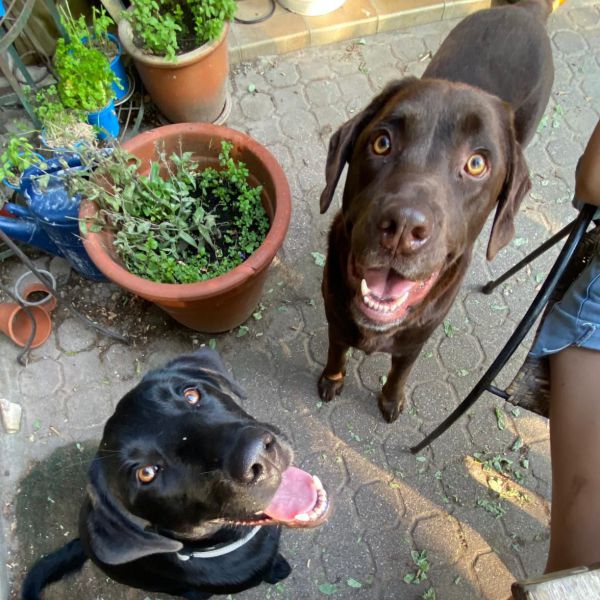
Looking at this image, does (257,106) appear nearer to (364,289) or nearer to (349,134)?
(349,134)

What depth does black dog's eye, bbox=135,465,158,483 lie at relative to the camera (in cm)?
168

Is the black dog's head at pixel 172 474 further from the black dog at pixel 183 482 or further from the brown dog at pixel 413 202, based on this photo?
the brown dog at pixel 413 202

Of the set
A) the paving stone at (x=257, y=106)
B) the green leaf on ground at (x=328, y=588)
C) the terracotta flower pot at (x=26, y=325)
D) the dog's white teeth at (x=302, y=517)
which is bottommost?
the green leaf on ground at (x=328, y=588)

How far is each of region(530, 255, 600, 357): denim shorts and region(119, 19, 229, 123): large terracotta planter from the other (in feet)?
8.25

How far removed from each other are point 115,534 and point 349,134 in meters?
1.65

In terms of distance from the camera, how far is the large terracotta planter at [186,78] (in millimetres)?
3104

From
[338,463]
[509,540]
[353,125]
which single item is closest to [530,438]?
[509,540]

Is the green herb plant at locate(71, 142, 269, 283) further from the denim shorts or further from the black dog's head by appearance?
the denim shorts

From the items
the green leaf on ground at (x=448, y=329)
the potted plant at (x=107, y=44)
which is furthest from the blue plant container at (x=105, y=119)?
the green leaf on ground at (x=448, y=329)

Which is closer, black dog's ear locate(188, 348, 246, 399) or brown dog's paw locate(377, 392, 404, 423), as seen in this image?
black dog's ear locate(188, 348, 246, 399)

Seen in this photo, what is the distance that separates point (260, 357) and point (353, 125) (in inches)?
60.3

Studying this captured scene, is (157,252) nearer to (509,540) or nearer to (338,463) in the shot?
(338,463)

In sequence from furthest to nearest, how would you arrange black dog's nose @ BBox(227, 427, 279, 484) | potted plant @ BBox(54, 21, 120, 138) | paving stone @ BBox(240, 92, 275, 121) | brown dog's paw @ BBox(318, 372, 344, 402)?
paving stone @ BBox(240, 92, 275, 121) < brown dog's paw @ BBox(318, 372, 344, 402) < potted plant @ BBox(54, 21, 120, 138) < black dog's nose @ BBox(227, 427, 279, 484)

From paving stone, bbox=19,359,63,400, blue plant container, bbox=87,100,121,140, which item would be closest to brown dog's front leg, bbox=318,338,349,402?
paving stone, bbox=19,359,63,400
